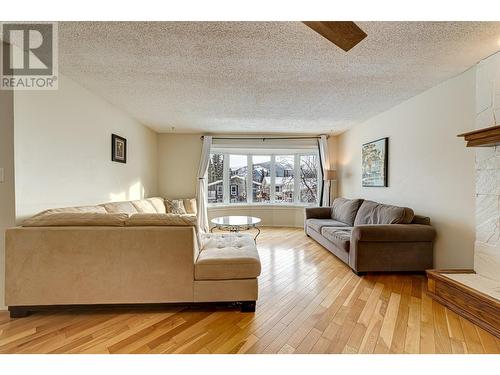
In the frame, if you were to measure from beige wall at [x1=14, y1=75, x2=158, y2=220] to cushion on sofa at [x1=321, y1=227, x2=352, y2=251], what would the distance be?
335 centimetres

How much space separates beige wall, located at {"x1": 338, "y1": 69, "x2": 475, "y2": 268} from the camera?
8.59 feet

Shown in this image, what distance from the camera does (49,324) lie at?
197cm

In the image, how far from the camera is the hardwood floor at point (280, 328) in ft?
5.53

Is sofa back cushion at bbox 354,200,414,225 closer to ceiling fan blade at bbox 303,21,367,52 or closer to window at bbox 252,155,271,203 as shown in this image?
ceiling fan blade at bbox 303,21,367,52

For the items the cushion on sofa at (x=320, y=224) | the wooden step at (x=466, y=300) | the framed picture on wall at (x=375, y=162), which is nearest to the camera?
the wooden step at (x=466, y=300)

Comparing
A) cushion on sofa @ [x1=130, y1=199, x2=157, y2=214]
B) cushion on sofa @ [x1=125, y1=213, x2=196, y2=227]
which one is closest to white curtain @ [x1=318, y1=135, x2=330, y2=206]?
cushion on sofa @ [x1=130, y1=199, x2=157, y2=214]

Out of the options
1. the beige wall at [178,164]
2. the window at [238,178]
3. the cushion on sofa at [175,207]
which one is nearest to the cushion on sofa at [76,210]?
the cushion on sofa at [175,207]

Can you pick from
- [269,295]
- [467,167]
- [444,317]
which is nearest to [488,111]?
[467,167]

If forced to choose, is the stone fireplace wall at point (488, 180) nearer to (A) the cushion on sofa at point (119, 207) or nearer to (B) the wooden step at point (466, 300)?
(B) the wooden step at point (466, 300)

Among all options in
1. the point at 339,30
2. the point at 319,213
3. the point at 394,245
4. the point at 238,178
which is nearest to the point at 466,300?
the point at 394,245

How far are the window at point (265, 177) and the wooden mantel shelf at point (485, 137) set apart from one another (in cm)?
413

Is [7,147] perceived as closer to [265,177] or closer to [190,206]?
[190,206]

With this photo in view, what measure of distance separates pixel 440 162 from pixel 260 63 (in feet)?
8.05
